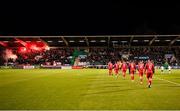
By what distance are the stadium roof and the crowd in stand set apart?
1.30 metres

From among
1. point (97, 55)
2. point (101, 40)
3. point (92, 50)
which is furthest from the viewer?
point (92, 50)

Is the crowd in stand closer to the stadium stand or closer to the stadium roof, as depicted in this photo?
the stadium stand

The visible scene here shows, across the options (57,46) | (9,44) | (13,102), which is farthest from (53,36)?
(13,102)

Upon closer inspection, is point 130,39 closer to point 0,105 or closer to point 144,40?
point 144,40

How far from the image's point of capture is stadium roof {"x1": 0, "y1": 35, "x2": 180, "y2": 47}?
69.9m

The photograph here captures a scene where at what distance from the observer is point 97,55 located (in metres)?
74.6

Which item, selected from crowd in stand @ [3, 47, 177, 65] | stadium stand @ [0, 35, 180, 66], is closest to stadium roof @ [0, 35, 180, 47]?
stadium stand @ [0, 35, 180, 66]

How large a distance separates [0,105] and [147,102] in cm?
654

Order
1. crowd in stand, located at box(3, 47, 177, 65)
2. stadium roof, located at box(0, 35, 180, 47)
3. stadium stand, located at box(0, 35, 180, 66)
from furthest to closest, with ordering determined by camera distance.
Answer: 1. crowd in stand, located at box(3, 47, 177, 65)
2. stadium stand, located at box(0, 35, 180, 66)
3. stadium roof, located at box(0, 35, 180, 47)

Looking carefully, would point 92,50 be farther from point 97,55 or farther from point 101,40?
point 101,40

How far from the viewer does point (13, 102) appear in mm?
13914

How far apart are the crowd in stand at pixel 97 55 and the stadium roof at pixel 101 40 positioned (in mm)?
1298

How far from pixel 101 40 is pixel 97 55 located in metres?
3.95

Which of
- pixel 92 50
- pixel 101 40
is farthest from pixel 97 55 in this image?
pixel 101 40
